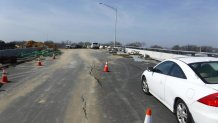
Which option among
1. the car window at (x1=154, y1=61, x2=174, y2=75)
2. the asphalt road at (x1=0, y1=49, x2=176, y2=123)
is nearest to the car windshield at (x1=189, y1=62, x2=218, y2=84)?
the car window at (x1=154, y1=61, x2=174, y2=75)

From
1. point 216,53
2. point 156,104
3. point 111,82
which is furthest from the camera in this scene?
point 216,53

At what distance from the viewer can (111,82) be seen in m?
12.6

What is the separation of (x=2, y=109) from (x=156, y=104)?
13.7 feet

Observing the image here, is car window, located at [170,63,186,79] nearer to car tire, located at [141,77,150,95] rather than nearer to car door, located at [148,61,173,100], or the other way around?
car door, located at [148,61,173,100]

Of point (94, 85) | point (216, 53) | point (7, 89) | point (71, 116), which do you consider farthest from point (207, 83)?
point (216, 53)

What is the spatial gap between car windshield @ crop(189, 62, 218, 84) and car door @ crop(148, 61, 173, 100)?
968 mm

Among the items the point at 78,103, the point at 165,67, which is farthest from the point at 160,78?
Result: the point at 78,103

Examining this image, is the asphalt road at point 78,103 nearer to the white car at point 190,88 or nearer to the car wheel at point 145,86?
the car wheel at point 145,86

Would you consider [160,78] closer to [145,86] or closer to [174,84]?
[174,84]

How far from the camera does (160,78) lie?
7.84 m

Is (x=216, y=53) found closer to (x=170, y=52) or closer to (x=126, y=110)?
(x=170, y=52)

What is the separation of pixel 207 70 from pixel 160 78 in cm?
155

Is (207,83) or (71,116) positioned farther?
(71,116)

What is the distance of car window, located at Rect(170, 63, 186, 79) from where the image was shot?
22.1 feet
